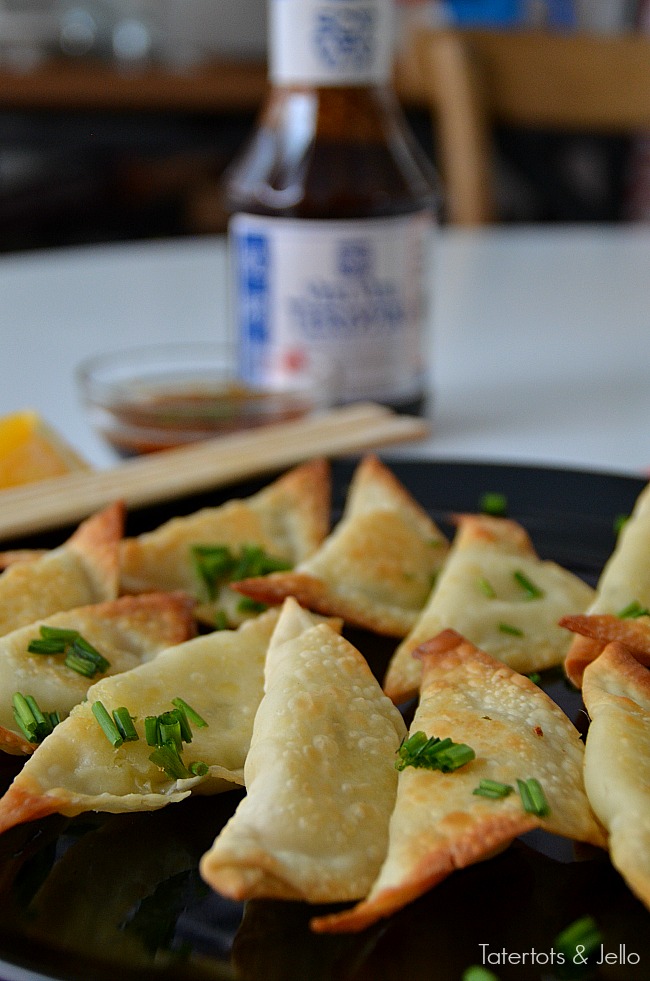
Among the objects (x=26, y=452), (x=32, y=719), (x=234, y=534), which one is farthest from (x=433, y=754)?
(x=26, y=452)

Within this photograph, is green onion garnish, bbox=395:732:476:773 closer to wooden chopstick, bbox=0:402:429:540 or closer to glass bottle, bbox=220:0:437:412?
wooden chopstick, bbox=0:402:429:540

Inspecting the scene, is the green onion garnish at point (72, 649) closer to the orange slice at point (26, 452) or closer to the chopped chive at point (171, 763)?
the chopped chive at point (171, 763)

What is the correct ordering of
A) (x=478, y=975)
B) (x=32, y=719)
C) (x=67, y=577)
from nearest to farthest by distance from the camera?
(x=478, y=975) → (x=32, y=719) → (x=67, y=577)

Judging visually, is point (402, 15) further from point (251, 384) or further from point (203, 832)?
point (203, 832)

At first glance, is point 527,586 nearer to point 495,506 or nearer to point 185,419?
point 495,506

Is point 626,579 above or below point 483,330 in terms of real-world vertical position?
above

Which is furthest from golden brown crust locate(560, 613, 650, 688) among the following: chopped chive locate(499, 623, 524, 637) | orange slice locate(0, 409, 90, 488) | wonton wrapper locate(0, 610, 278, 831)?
orange slice locate(0, 409, 90, 488)

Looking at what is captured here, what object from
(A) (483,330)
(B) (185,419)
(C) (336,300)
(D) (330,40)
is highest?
(D) (330,40)

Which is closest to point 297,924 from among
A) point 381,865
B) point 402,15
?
point 381,865
